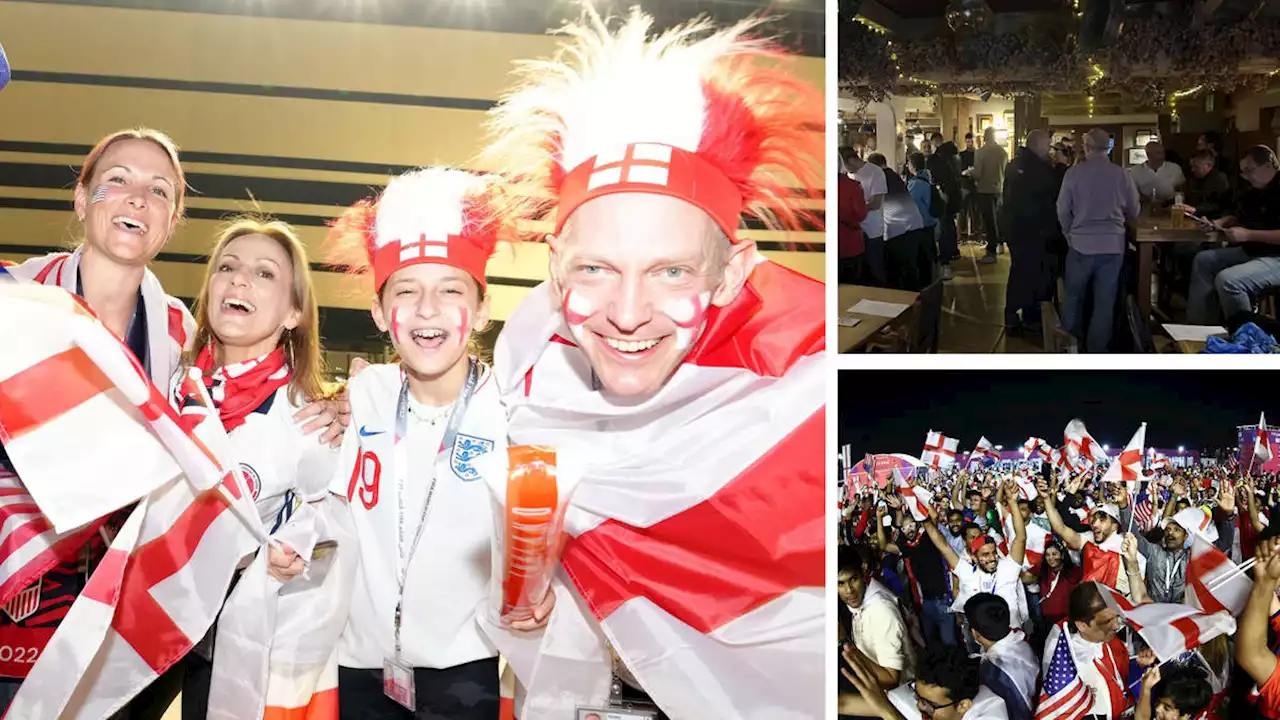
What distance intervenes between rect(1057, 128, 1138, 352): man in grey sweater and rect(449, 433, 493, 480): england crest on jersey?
1.37 metres

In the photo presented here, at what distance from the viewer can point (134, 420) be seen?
227 cm

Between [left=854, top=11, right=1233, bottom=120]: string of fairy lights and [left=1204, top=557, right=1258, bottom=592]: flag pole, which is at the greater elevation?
[left=854, top=11, right=1233, bottom=120]: string of fairy lights

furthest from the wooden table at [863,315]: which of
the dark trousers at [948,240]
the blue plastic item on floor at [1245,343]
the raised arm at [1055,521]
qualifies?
the blue plastic item on floor at [1245,343]

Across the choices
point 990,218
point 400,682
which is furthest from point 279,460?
point 990,218

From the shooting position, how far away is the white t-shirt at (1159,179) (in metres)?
2.46

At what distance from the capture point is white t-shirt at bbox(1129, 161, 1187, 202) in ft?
8.09

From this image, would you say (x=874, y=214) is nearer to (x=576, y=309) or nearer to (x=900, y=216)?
(x=900, y=216)

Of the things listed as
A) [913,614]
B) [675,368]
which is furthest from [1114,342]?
[675,368]

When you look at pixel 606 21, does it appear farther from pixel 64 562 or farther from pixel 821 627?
pixel 64 562

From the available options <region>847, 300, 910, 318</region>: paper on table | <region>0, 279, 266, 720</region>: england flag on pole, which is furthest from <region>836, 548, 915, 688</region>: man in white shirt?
<region>0, 279, 266, 720</region>: england flag on pole

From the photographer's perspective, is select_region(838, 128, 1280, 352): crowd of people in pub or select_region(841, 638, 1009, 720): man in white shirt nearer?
select_region(838, 128, 1280, 352): crowd of people in pub

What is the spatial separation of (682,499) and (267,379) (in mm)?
952

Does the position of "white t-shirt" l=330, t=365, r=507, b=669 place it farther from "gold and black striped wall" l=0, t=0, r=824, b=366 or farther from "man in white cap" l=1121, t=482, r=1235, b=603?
"man in white cap" l=1121, t=482, r=1235, b=603

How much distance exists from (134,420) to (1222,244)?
2.43 m
